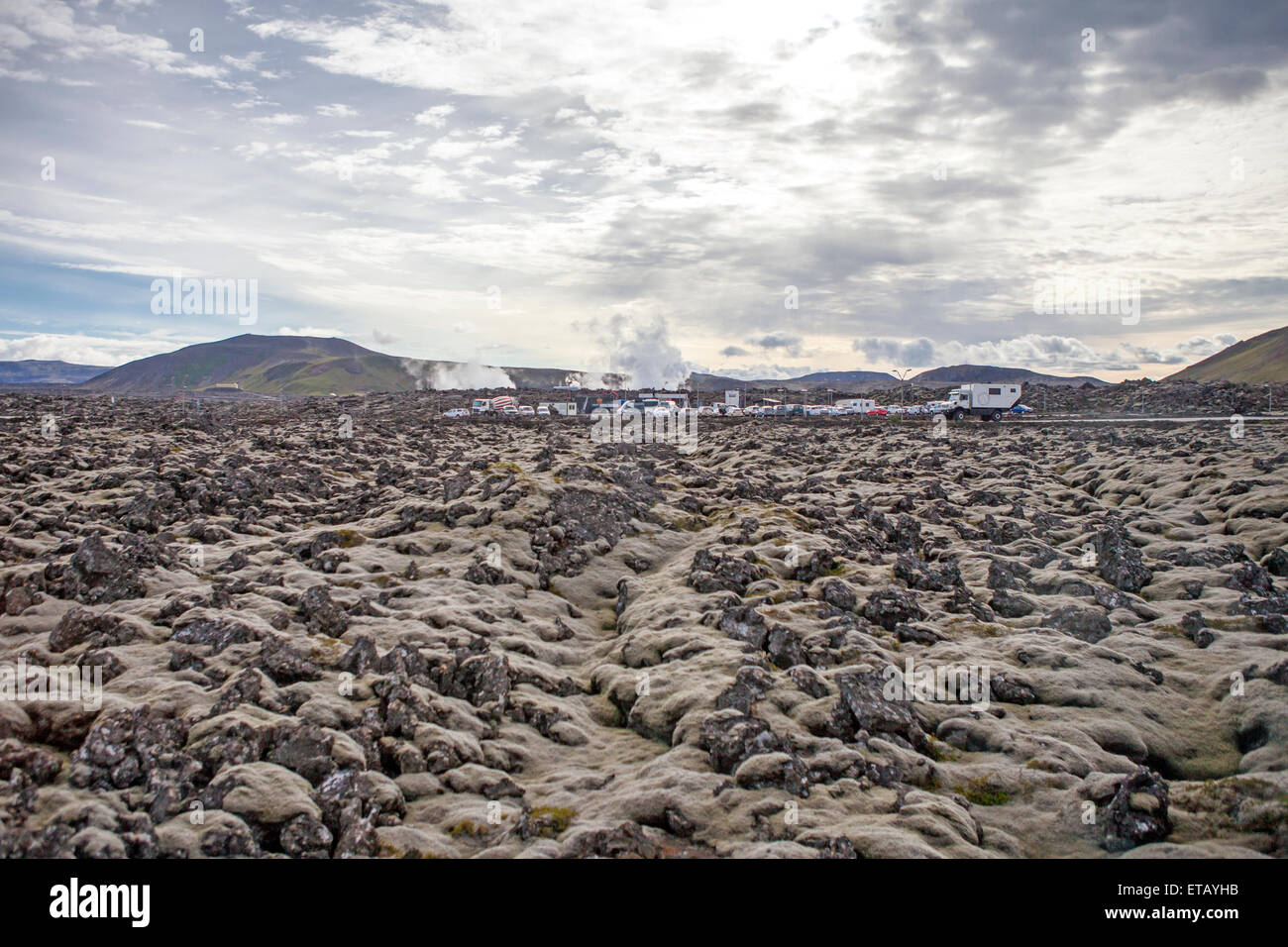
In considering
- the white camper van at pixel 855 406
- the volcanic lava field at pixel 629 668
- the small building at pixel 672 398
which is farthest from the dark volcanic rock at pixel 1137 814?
the white camper van at pixel 855 406

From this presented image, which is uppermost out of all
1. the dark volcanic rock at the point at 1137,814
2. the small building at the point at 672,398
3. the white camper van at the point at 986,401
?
the small building at the point at 672,398

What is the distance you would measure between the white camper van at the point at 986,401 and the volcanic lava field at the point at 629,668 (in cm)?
5733

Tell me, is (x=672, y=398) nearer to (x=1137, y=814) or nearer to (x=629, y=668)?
(x=629, y=668)

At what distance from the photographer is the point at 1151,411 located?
80.8 meters

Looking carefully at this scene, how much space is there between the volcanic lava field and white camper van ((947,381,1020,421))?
57333 millimetres

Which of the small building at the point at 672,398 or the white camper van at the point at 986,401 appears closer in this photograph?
the white camper van at the point at 986,401

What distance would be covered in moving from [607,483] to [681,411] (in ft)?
205

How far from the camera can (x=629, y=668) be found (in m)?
15.2

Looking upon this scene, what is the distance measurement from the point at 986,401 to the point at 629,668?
3218 inches

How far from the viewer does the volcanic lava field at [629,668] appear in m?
9.16

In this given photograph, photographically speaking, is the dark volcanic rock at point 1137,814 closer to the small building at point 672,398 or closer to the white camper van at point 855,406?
the small building at point 672,398

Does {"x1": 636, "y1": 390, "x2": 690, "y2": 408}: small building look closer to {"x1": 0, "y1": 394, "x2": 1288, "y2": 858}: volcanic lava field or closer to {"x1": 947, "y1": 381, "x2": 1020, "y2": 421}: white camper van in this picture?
{"x1": 947, "y1": 381, "x2": 1020, "y2": 421}: white camper van

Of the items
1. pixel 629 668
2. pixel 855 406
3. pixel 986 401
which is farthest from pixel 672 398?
pixel 629 668

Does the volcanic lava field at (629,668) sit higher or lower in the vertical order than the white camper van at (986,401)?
lower
